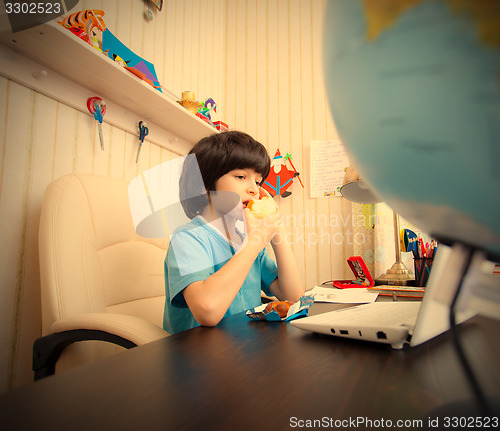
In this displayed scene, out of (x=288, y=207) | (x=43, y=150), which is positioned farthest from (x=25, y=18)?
(x=288, y=207)

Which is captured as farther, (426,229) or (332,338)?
Answer: (332,338)

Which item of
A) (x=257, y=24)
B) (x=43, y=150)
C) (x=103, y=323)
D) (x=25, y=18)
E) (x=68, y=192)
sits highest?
(x=257, y=24)

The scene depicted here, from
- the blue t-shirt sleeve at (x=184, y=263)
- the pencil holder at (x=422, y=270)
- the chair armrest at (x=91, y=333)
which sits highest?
the blue t-shirt sleeve at (x=184, y=263)

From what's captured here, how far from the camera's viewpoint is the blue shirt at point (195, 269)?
675mm

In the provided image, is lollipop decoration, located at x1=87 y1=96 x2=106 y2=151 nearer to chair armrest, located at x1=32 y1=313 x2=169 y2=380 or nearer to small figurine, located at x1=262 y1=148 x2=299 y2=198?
chair armrest, located at x1=32 y1=313 x2=169 y2=380

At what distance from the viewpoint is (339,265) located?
1.75 meters

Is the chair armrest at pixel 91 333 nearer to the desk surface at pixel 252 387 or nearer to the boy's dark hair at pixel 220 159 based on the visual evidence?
the desk surface at pixel 252 387

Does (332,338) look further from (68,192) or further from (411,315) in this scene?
(68,192)

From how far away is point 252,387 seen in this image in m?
0.23

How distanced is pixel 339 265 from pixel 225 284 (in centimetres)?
127

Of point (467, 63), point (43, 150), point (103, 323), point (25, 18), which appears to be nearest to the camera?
point (467, 63)

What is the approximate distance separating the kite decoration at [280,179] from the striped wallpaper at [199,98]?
63 mm

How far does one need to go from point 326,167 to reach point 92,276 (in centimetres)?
146

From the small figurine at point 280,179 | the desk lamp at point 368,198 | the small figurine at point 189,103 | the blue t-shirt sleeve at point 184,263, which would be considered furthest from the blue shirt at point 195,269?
the small figurine at point 280,179
